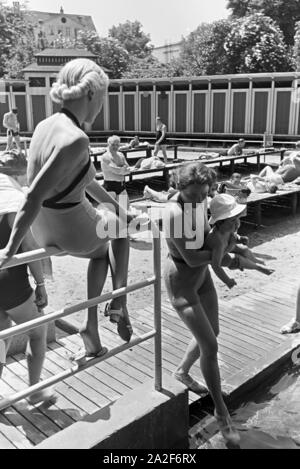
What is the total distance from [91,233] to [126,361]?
5.29 feet

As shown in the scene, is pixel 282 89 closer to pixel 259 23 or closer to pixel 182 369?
pixel 259 23

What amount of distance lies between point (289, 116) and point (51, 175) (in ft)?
72.0

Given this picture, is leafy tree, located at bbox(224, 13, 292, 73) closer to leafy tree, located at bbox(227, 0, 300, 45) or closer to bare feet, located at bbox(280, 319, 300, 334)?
leafy tree, located at bbox(227, 0, 300, 45)

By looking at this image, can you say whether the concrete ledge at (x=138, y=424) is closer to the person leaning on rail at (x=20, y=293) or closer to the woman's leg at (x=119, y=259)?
the person leaning on rail at (x=20, y=293)

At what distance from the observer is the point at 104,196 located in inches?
110

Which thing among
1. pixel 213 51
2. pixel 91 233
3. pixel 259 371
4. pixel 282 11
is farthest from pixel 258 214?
pixel 282 11

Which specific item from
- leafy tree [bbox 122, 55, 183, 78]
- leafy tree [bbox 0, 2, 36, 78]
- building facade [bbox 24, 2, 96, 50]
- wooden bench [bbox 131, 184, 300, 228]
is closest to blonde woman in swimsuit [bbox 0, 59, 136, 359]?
wooden bench [bbox 131, 184, 300, 228]

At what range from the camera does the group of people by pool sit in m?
2.22

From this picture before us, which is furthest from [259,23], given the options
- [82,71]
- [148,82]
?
[82,71]

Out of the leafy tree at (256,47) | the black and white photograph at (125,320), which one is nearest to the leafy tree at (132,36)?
the leafy tree at (256,47)

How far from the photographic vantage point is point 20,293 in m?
2.83

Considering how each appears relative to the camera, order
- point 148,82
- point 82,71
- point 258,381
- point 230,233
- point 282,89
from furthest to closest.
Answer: point 148,82 < point 282,89 < point 258,381 < point 230,233 < point 82,71

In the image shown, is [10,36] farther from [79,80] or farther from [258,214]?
[79,80]

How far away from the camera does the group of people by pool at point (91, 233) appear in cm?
222
